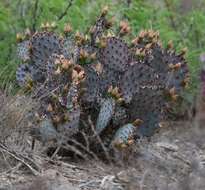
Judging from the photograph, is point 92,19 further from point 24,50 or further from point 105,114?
point 105,114

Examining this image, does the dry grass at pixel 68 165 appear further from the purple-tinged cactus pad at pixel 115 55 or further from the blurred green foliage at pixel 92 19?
the blurred green foliage at pixel 92 19

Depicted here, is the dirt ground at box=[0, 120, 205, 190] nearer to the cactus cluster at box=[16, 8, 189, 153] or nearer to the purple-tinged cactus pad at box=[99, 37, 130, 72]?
the cactus cluster at box=[16, 8, 189, 153]

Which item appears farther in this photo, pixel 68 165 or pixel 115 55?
pixel 115 55

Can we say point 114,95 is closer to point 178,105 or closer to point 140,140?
point 140,140

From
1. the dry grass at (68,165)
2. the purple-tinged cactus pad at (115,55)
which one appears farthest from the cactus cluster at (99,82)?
the dry grass at (68,165)

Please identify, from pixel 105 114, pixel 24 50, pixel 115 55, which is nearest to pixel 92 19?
pixel 24 50

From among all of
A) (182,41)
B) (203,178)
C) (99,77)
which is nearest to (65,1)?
(182,41)

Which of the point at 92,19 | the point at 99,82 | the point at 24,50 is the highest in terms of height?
the point at 92,19
